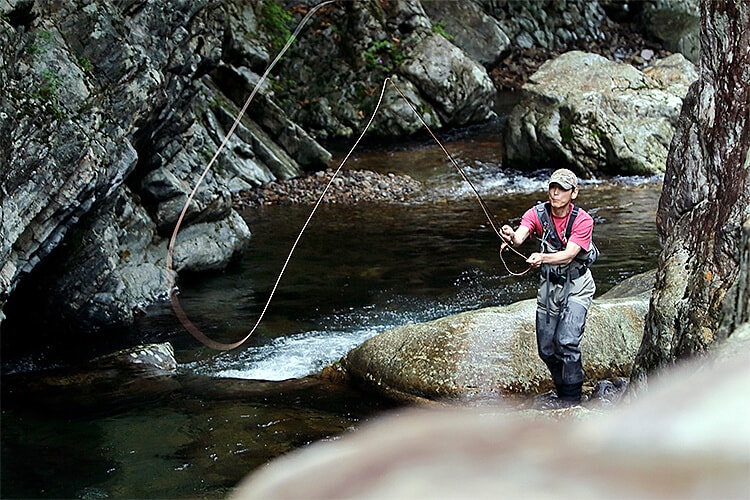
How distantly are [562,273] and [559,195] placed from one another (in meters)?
0.68

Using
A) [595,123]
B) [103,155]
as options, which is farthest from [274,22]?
[103,155]

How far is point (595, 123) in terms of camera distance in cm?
1992

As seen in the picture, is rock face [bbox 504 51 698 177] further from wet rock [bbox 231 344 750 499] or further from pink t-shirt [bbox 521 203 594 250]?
wet rock [bbox 231 344 750 499]

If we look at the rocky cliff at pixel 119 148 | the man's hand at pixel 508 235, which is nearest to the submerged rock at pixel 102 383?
the rocky cliff at pixel 119 148

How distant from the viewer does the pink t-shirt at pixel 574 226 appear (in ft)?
24.1

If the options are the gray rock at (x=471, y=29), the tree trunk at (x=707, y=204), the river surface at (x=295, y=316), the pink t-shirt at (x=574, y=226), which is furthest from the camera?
the gray rock at (x=471, y=29)

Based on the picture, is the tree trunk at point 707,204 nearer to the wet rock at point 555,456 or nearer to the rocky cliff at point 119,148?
the wet rock at point 555,456

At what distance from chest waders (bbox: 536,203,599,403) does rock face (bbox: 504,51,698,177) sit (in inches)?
491

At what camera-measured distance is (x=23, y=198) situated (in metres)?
9.02

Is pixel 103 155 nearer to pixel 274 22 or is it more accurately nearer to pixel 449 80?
pixel 449 80

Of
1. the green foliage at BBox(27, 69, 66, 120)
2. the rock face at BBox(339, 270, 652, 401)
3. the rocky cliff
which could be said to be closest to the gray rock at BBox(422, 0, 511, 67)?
the rocky cliff

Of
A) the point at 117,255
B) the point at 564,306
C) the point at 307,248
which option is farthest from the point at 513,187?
the point at 564,306

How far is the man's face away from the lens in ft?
23.9

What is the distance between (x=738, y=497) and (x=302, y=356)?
919 centimetres
